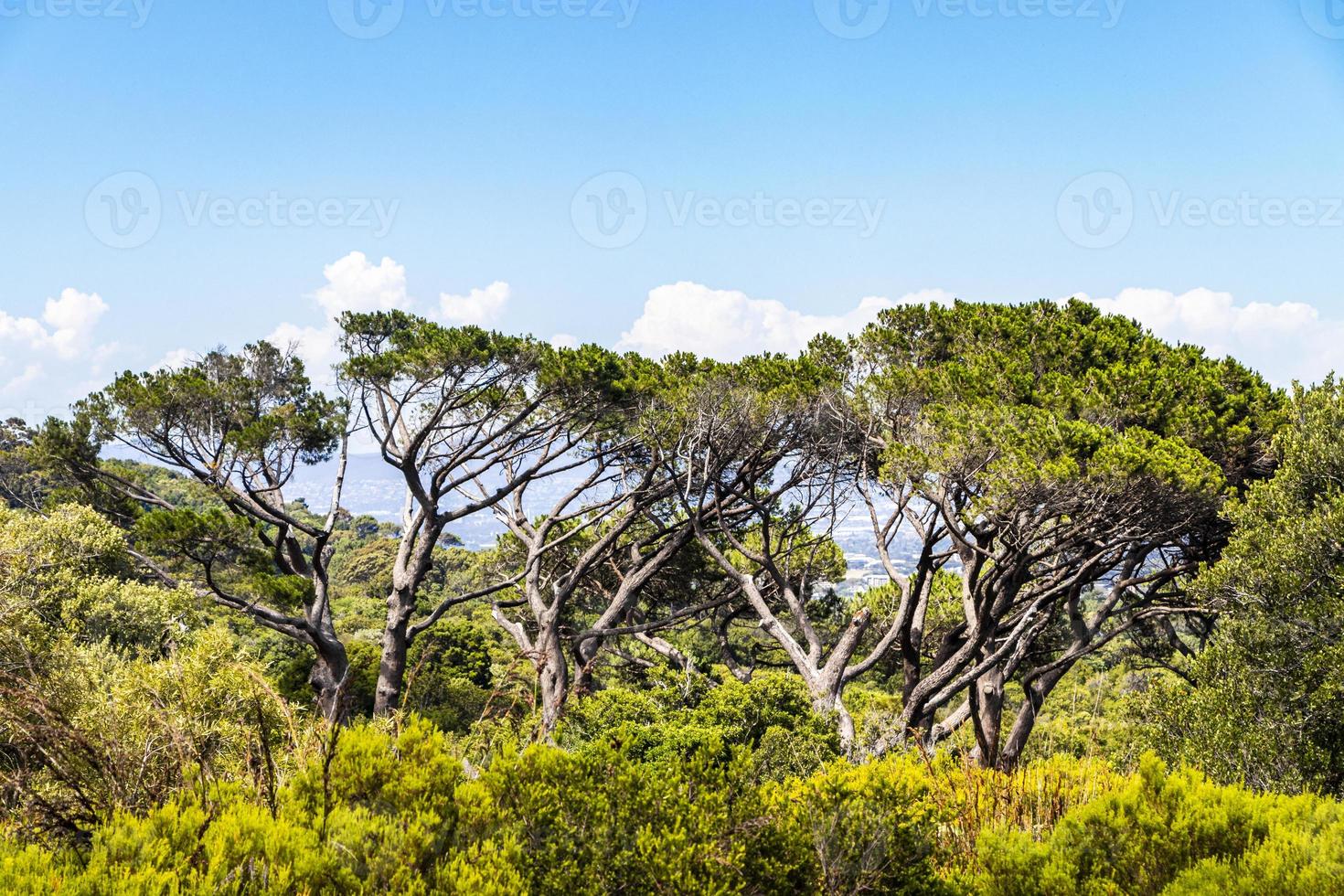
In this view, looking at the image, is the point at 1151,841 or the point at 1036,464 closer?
the point at 1151,841

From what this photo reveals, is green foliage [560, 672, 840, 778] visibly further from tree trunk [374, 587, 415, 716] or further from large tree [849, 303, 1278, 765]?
tree trunk [374, 587, 415, 716]

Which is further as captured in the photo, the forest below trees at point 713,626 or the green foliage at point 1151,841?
the green foliage at point 1151,841

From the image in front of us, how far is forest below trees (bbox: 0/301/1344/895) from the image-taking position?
3.45 metres

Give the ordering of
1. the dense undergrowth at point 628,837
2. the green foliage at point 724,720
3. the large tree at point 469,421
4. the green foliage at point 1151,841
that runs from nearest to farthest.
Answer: the dense undergrowth at point 628,837 → the green foliage at point 1151,841 → the green foliage at point 724,720 → the large tree at point 469,421

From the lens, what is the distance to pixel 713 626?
695 inches

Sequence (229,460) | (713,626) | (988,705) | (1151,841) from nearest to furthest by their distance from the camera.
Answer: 1. (1151,841)
2. (988,705)
3. (229,460)
4. (713,626)

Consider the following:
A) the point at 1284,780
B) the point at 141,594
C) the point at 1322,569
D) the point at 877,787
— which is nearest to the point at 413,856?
the point at 877,787

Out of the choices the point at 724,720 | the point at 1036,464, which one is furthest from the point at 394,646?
the point at 1036,464

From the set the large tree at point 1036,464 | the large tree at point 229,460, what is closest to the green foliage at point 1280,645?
the large tree at point 1036,464

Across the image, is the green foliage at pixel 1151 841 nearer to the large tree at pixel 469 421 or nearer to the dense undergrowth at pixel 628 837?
the dense undergrowth at pixel 628 837

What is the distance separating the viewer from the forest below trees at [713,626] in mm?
3453

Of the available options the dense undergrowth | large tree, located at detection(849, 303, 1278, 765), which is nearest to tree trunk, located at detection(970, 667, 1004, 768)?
large tree, located at detection(849, 303, 1278, 765)

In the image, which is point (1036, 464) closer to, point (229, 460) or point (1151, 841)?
point (1151, 841)

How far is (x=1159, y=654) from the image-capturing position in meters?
14.6
